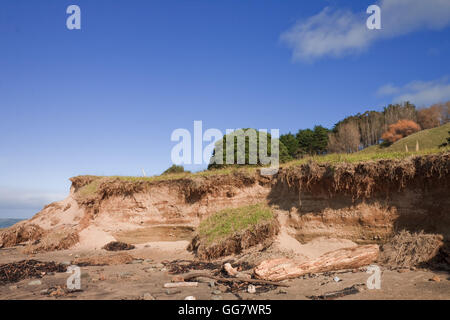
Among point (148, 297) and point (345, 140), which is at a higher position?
point (345, 140)

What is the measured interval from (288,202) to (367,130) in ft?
178

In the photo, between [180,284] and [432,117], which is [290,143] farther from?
[180,284]

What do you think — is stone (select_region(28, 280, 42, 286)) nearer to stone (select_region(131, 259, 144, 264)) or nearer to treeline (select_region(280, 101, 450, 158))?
stone (select_region(131, 259, 144, 264))

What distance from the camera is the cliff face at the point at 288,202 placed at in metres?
9.48

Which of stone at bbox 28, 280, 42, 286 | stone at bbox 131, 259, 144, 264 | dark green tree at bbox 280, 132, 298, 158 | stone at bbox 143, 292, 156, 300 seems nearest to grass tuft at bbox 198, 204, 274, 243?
stone at bbox 131, 259, 144, 264

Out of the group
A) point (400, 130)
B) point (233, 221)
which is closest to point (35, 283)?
point (233, 221)

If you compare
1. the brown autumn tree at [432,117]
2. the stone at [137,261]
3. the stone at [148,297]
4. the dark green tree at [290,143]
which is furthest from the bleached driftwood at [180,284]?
the brown autumn tree at [432,117]

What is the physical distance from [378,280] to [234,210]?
256 inches

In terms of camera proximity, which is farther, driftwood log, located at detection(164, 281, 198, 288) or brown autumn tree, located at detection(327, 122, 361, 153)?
brown autumn tree, located at detection(327, 122, 361, 153)

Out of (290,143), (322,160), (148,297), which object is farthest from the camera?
(290,143)

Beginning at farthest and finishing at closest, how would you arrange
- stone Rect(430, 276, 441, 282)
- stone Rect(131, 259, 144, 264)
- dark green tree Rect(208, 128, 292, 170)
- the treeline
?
the treeline
dark green tree Rect(208, 128, 292, 170)
stone Rect(131, 259, 144, 264)
stone Rect(430, 276, 441, 282)

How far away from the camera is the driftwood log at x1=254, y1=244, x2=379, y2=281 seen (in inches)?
300

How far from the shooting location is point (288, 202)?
11.8 meters

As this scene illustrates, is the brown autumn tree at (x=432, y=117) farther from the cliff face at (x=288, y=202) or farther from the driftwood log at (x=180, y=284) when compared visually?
the driftwood log at (x=180, y=284)
